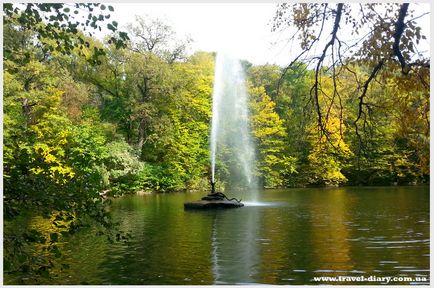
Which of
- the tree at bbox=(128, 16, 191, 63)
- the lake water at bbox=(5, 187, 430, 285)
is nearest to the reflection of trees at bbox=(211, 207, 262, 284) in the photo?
the lake water at bbox=(5, 187, 430, 285)

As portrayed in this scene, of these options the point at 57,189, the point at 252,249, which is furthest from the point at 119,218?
the point at 57,189

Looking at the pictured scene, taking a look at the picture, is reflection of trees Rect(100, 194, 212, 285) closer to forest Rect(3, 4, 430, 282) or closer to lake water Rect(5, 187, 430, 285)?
lake water Rect(5, 187, 430, 285)

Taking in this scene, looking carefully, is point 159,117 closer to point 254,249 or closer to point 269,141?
point 269,141

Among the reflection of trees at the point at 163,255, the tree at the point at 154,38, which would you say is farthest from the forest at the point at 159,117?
the reflection of trees at the point at 163,255

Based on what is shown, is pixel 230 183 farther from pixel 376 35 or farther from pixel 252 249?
pixel 376 35

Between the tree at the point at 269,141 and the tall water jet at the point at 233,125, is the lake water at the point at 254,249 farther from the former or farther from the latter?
the tree at the point at 269,141

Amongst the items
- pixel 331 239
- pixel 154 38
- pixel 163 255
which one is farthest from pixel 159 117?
pixel 163 255

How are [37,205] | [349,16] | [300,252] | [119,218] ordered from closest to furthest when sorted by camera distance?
[37,205] → [349,16] → [300,252] → [119,218]

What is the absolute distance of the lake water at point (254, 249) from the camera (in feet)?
26.3

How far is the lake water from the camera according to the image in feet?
26.3

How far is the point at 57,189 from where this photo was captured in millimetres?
4441

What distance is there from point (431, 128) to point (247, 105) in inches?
1215

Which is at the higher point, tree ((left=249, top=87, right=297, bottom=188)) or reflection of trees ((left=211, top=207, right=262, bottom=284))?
tree ((left=249, top=87, right=297, bottom=188))

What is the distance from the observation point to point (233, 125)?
1412 inches
